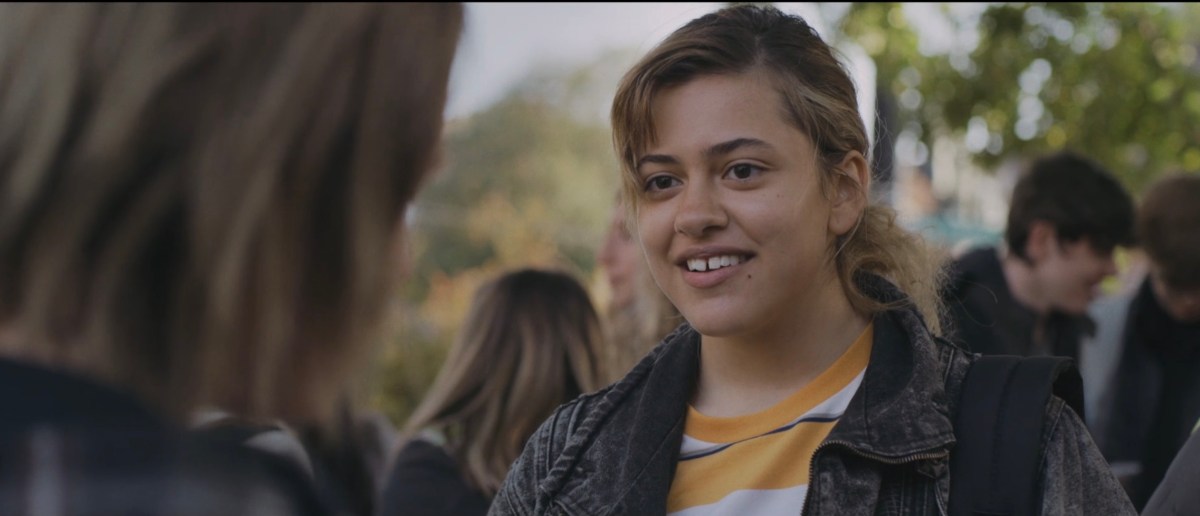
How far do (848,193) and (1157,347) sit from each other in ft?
9.77

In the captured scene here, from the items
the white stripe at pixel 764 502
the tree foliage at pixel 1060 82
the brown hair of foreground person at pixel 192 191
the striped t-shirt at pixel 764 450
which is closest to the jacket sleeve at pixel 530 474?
the striped t-shirt at pixel 764 450

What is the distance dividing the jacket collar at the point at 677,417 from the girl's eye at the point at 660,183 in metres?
0.33

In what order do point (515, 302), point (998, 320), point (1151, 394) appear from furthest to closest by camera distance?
point (1151, 394) → point (998, 320) → point (515, 302)

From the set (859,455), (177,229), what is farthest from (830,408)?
(177,229)

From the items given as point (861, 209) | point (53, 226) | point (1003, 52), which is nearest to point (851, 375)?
point (861, 209)

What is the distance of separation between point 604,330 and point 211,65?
3.13 metres

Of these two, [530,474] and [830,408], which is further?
[530,474]

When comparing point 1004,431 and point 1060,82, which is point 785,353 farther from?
point 1060,82

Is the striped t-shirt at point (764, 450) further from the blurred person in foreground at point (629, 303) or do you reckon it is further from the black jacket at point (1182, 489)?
the blurred person in foreground at point (629, 303)

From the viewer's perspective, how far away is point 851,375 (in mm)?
2371

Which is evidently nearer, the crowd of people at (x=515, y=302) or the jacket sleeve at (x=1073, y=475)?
the crowd of people at (x=515, y=302)

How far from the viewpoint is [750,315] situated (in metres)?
2.37

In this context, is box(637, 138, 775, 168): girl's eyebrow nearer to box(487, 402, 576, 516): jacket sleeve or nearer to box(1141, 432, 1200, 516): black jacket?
box(487, 402, 576, 516): jacket sleeve

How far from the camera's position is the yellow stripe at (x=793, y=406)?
2328 millimetres
